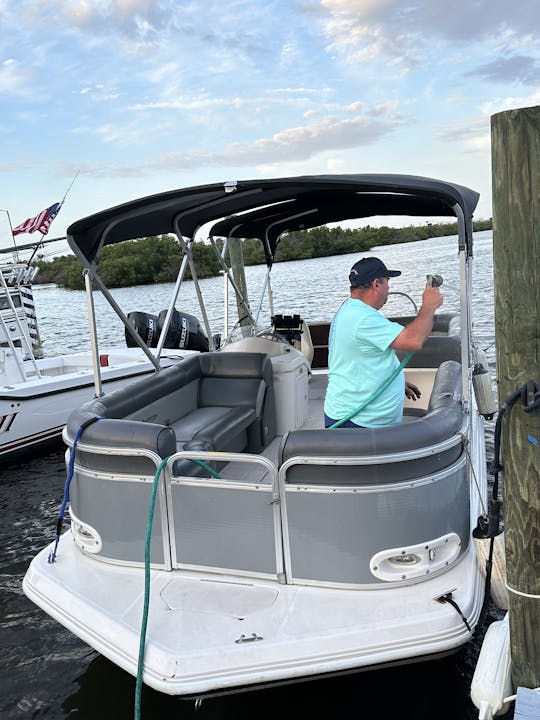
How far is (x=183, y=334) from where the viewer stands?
10.7m

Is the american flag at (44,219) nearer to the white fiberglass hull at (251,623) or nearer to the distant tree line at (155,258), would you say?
the white fiberglass hull at (251,623)

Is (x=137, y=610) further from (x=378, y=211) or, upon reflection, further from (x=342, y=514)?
(x=378, y=211)

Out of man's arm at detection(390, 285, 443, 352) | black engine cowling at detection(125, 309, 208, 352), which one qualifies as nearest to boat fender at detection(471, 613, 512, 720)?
man's arm at detection(390, 285, 443, 352)

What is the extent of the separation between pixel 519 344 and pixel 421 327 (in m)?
0.72

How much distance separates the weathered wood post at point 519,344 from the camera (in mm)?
2234

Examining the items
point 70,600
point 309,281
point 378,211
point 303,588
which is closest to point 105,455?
point 70,600

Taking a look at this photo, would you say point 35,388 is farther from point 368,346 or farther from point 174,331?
point 368,346

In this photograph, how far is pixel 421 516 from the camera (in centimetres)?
299

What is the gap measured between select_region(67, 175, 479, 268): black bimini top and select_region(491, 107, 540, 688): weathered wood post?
1282 mm

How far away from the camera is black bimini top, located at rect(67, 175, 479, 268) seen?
141 inches

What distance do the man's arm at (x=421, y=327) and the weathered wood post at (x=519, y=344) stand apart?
1.98ft

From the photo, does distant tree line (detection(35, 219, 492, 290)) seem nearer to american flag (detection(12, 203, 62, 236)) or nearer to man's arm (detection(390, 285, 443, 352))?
american flag (detection(12, 203, 62, 236))

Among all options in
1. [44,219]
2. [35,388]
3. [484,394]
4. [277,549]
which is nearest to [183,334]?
[44,219]

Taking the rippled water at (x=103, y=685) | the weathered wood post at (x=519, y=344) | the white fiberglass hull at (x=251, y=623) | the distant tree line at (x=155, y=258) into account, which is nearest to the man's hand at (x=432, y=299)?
the weathered wood post at (x=519, y=344)
